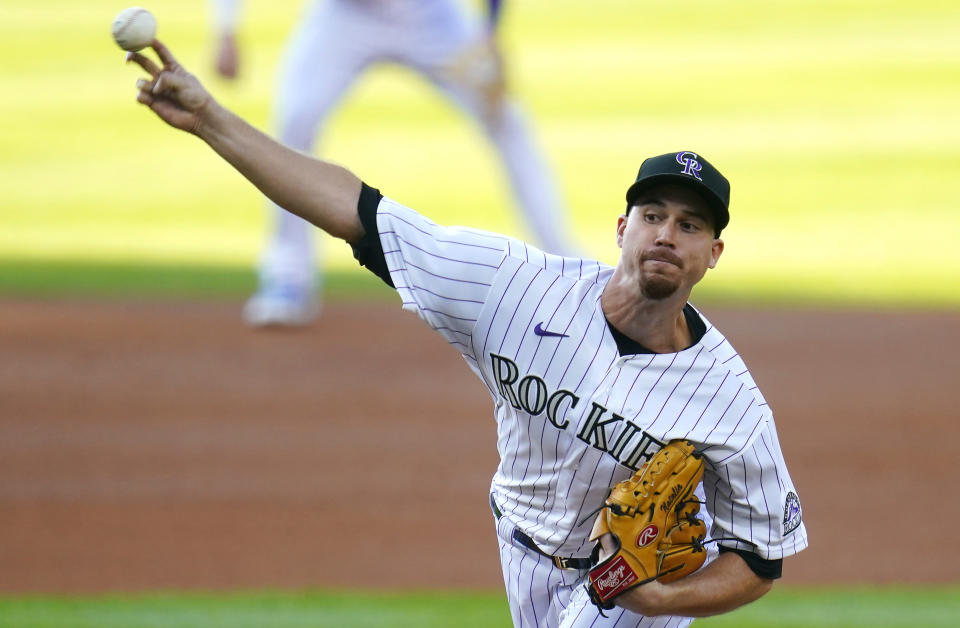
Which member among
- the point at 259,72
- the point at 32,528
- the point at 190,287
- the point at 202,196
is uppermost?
the point at 259,72

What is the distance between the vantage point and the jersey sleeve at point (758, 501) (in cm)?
295

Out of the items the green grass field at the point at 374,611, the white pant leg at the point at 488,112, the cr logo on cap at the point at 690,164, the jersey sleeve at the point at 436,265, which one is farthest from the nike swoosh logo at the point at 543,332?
the white pant leg at the point at 488,112

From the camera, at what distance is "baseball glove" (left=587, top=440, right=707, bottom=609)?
2.88 meters

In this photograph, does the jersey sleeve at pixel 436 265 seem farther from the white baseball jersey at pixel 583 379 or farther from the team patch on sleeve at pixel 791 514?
the team patch on sleeve at pixel 791 514

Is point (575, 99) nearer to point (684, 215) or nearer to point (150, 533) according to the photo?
point (150, 533)

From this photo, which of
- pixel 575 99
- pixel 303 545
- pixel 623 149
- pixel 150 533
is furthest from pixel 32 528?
pixel 575 99

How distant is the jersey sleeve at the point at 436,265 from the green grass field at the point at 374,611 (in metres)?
2.17

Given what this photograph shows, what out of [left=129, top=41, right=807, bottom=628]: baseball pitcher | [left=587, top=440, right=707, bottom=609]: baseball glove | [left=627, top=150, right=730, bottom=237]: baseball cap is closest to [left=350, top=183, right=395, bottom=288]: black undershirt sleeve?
[left=129, top=41, right=807, bottom=628]: baseball pitcher

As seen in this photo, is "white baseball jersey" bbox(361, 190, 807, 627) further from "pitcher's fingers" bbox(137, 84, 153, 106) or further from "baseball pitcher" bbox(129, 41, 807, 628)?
"pitcher's fingers" bbox(137, 84, 153, 106)

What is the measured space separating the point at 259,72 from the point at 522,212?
40.5 ft

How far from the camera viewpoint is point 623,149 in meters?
15.8

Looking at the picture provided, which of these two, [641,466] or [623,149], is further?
[623,149]

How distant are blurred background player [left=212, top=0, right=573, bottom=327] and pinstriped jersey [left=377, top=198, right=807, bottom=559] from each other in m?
4.38

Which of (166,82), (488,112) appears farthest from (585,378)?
(488,112)
